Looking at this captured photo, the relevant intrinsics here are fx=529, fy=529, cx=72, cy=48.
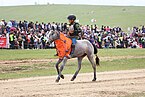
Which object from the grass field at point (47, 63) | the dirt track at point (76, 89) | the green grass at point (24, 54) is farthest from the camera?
the green grass at point (24, 54)

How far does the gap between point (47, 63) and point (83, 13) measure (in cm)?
6717

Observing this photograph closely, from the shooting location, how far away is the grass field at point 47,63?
1097 inches

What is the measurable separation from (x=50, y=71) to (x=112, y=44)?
2069cm

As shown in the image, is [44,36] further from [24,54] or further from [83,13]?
[83,13]

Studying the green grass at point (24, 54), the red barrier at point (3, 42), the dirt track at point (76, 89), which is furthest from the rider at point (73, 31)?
the red barrier at point (3, 42)

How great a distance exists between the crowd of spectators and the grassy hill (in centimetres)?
3086

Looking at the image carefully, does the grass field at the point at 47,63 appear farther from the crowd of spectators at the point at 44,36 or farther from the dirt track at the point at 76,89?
the dirt track at the point at 76,89

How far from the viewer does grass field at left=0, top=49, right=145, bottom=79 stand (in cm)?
2787

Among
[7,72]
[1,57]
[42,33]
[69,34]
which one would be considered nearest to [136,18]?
[42,33]

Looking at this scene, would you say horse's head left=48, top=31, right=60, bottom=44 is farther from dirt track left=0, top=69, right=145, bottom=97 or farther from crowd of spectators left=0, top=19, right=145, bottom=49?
crowd of spectators left=0, top=19, right=145, bottom=49

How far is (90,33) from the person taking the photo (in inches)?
1801

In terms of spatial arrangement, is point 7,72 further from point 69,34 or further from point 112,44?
point 112,44

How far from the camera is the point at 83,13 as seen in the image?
9888 centimetres

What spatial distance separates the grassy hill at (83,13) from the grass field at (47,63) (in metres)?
44.0
